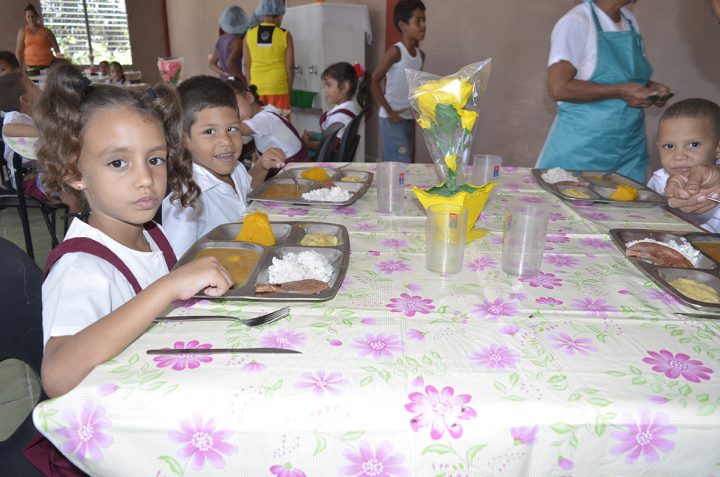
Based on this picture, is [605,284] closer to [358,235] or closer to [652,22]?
[358,235]

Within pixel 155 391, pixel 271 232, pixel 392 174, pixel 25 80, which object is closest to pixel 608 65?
pixel 392 174

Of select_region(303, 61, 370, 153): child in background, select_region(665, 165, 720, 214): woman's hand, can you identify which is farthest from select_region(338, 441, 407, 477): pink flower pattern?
select_region(303, 61, 370, 153): child in background

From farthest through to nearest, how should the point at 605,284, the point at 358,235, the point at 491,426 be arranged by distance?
the point at 358,235 → the point at 605,284 → the point at 491,426

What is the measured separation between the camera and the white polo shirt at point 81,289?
88cm

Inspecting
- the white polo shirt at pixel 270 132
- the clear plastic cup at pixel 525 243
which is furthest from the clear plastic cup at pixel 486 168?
the white polo shirt at pixel 270 132

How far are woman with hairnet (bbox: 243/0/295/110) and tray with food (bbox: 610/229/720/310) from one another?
3951 millimetres

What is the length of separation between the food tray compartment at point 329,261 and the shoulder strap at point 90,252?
0.28 meters

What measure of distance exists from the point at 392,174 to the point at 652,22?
2.84 m

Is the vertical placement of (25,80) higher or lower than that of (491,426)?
higher

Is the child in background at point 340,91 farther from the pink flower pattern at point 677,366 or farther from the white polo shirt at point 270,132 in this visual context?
the pink flower pattern at point 677,366

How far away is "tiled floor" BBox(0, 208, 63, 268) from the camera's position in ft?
11.9

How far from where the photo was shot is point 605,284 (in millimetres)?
1086

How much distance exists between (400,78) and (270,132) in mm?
1438

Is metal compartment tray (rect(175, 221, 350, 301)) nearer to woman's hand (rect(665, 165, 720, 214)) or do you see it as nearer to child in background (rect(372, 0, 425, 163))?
woman's hand (rect(665, 165, 720, 214))
